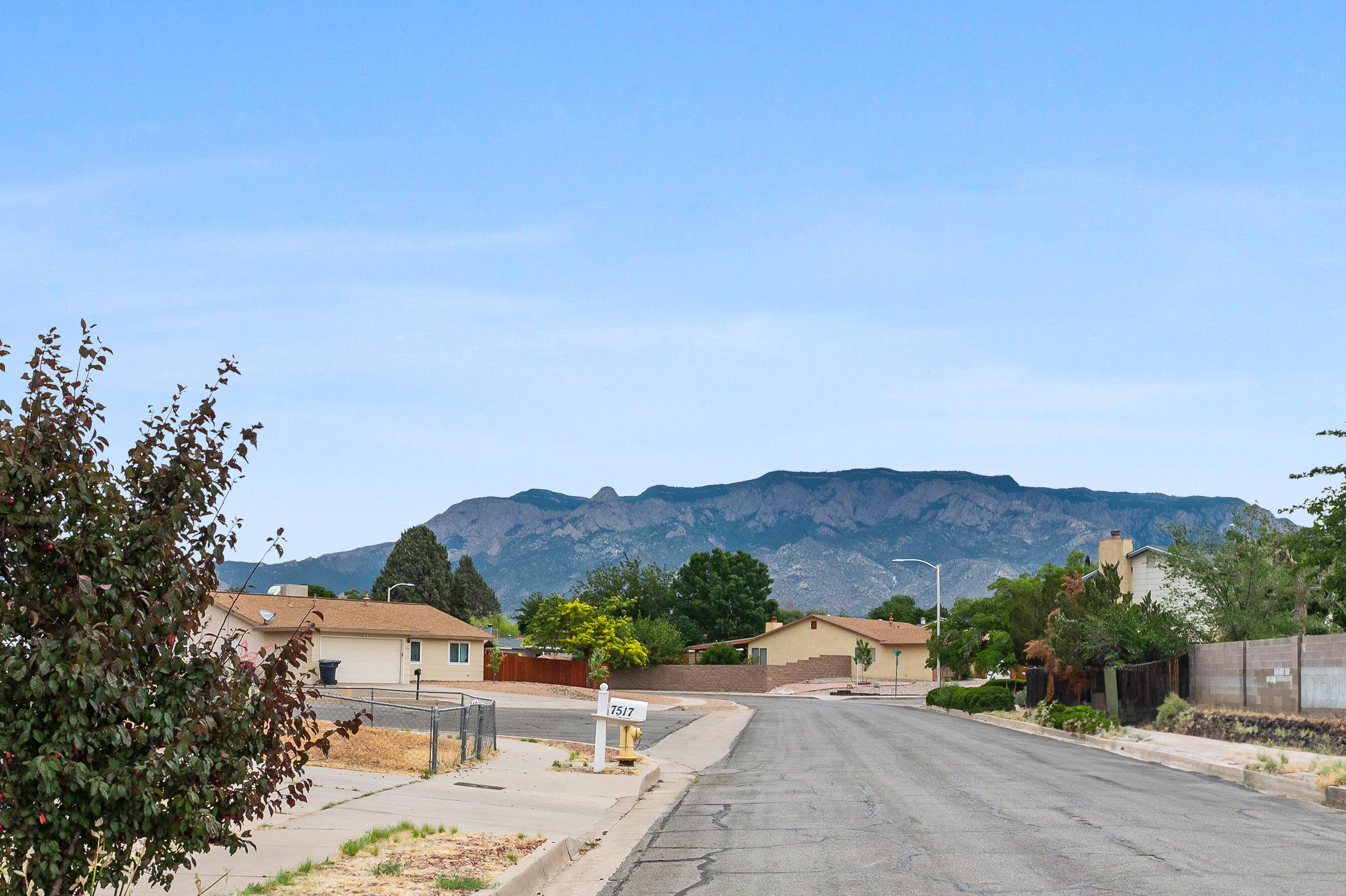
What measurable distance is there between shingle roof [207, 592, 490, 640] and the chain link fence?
9.02 m

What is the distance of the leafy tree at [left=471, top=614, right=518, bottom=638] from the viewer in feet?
462

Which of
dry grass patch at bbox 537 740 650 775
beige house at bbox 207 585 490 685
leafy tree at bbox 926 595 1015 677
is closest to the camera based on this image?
dry grass patch at bbox 537 740 650 775

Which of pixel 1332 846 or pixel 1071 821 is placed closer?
pixel 1332 846

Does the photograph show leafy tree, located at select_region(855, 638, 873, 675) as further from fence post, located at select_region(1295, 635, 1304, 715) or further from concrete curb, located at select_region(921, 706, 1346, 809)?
fence post, located at select_region(1295, 635, 1304, 715)

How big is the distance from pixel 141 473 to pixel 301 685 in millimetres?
1445

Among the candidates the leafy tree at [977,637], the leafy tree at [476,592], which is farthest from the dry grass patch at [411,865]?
the leafy tree at [476,592]

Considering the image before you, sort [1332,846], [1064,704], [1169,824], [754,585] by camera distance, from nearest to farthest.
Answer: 1. [1332,846]
2. [1169,824]
3. [1064,704]
4. [754,585]

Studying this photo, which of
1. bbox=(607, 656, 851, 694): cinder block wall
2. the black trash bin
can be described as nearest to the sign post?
the black trash bin

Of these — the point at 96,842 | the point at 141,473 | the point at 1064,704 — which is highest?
the point at 141,473

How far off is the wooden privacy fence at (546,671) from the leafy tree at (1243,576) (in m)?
40.5

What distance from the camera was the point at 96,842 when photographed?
6.26 meters

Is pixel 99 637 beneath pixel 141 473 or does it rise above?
beneath

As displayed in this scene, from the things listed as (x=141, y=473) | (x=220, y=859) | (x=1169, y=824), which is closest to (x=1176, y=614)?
(x=1169, y=824)

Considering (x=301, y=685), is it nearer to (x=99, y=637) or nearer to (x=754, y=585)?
(x=99, y=637)
